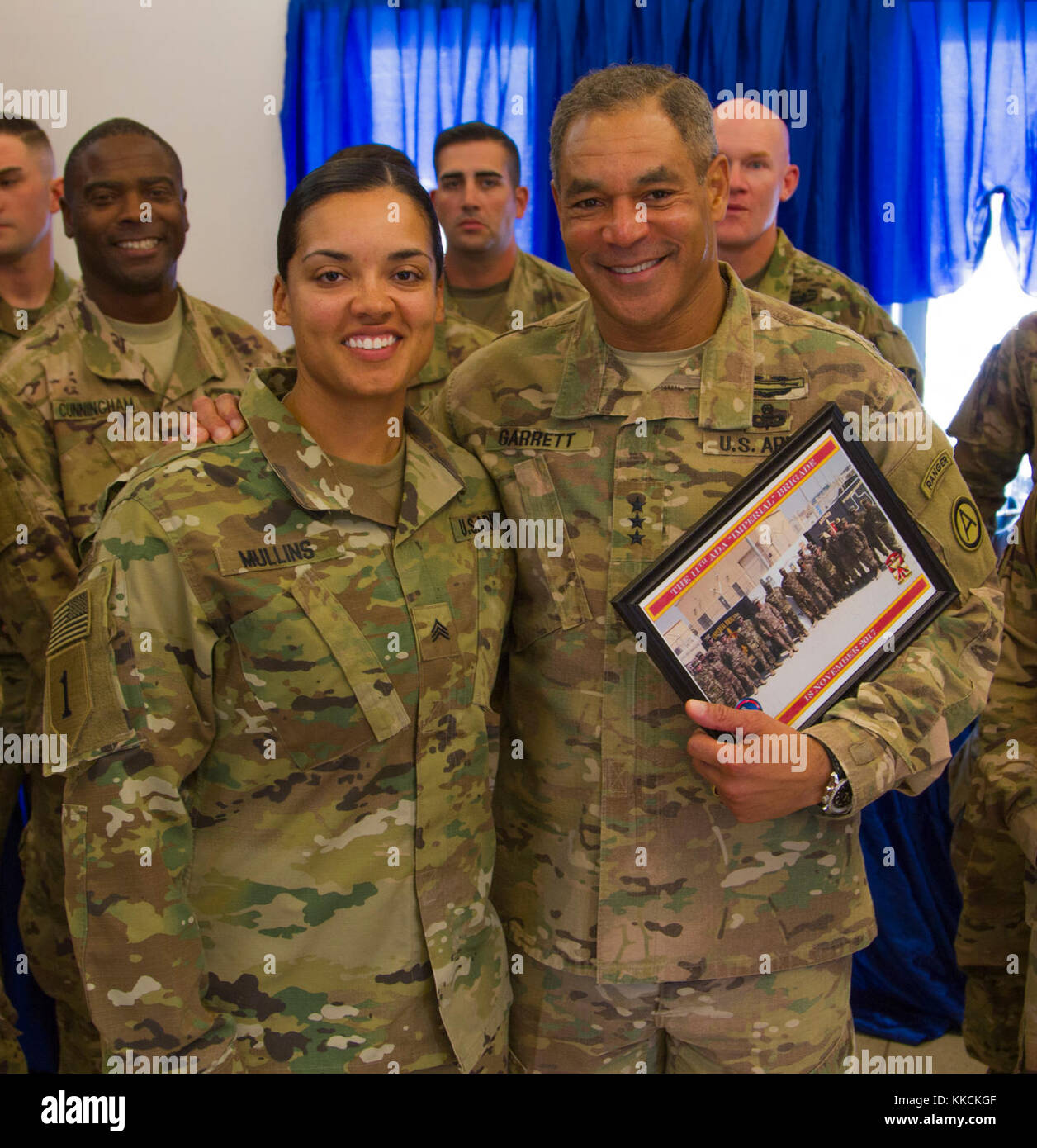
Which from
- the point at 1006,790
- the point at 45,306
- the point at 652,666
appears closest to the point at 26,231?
the point at 45,306

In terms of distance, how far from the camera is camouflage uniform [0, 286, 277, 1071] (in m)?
2.34

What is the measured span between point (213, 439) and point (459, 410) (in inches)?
16.0

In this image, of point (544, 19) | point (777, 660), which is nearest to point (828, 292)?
point (544, 19)

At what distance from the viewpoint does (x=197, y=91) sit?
A: 404 centimetres

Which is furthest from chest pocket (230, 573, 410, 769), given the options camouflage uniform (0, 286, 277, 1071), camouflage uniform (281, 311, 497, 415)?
camouflage uniform (281, 311, 497, 415)

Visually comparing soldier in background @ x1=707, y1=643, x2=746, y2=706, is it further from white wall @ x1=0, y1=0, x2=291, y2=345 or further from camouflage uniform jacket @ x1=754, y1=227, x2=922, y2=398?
white wall @ x1=0, y1=0, x2=291, y2=345

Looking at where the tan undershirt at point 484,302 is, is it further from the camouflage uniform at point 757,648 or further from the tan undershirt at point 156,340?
the camouflage uniform at point 757,648

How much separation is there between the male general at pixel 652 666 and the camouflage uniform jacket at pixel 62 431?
1031 millimetres

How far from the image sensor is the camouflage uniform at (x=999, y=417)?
8.57 feet

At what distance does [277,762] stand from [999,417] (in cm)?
197

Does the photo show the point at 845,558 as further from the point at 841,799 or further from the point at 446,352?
the point at 446,352

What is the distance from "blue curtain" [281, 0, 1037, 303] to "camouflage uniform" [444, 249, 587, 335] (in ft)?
1.70

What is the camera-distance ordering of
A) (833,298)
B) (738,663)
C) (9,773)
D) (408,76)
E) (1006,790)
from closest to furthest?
(738,663) < (1006,790) < (9,773) < (833,298) < (408,76)

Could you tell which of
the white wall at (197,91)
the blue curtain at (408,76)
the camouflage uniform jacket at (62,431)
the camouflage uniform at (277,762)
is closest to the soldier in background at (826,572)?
the camouflage uniform at (277,762)
